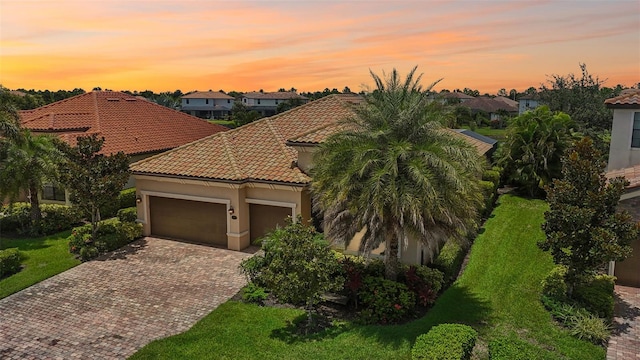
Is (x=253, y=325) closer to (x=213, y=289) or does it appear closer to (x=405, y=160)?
(x=213, y=289)

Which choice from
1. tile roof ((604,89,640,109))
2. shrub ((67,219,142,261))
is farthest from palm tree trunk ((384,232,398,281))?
tile roof ((604,89,640,109))

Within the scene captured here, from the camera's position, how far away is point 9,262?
55.6ft

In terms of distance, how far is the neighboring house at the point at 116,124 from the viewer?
29141mm

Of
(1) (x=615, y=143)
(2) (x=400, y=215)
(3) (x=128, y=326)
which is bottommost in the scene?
(3) (x=128, y=326)

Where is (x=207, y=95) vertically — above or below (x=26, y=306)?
above

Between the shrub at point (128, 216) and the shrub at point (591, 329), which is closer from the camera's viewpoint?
the shrub at point (591, 329)

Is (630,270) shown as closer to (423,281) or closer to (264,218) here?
(423,281)

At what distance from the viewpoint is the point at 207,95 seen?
106 m

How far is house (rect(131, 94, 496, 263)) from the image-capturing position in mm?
19125

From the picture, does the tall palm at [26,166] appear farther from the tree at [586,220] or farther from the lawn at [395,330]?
the tree at [586,220]

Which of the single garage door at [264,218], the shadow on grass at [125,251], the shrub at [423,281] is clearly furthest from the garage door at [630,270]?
the shadow on grass at [125,251]

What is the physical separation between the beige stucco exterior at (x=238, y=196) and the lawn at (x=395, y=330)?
556 centimetres

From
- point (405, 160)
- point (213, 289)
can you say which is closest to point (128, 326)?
point (213, 289)

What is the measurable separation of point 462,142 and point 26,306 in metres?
14.8
